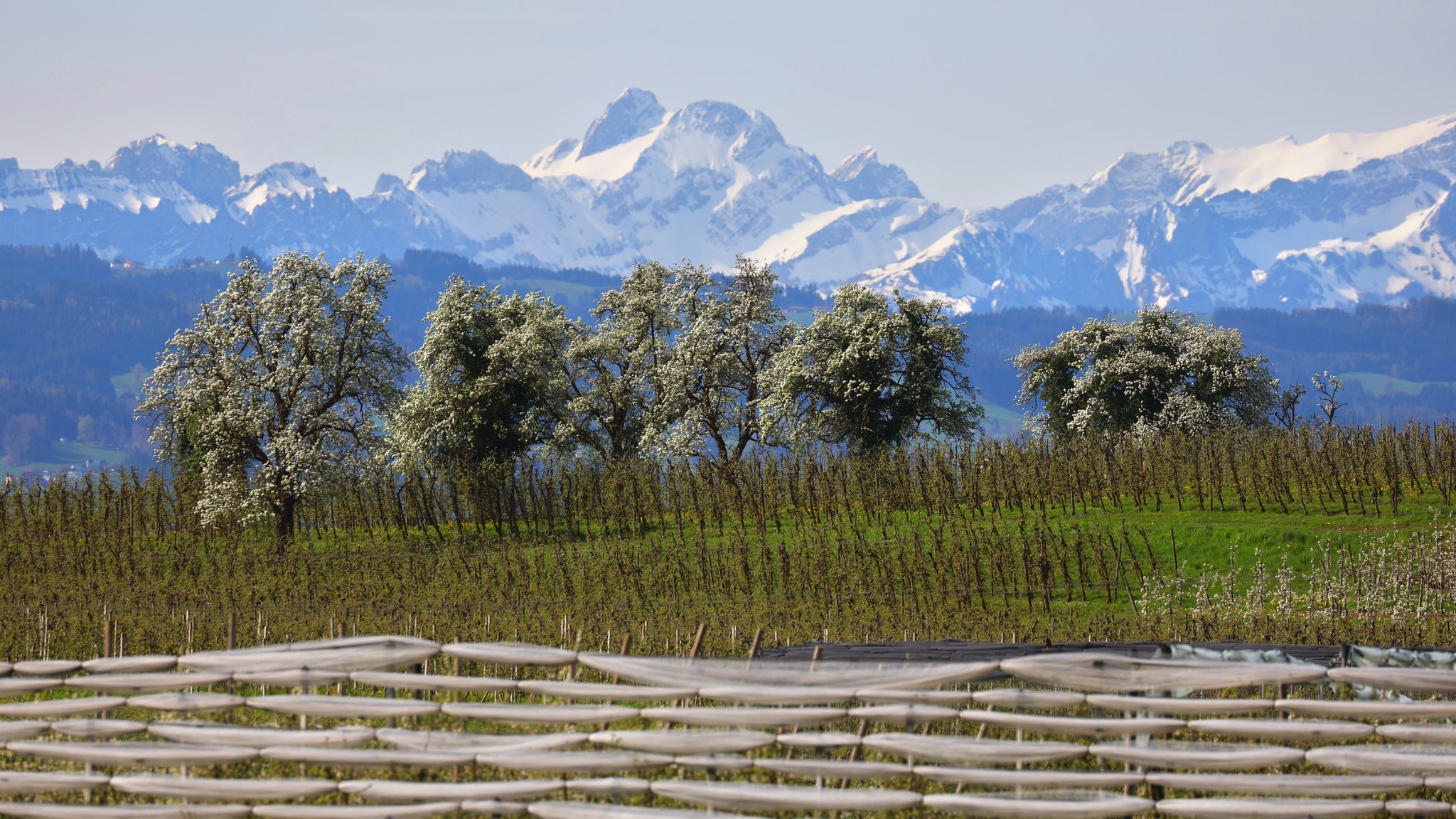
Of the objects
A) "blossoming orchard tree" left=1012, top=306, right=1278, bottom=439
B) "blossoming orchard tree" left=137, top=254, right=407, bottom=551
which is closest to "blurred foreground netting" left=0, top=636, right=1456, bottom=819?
"blossoming orchard tree" left=137, top=254, right=407, bottom=551

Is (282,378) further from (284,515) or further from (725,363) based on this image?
(725,363)

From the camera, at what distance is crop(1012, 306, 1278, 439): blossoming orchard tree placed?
65188 millimetres

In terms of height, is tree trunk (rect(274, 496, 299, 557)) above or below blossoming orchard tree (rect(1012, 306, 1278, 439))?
below

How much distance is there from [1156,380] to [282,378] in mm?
40173

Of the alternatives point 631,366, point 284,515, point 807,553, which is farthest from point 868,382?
point 284,515

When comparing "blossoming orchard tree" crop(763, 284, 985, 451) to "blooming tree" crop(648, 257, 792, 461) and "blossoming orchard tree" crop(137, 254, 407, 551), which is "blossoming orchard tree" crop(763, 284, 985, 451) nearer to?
"blooming tree" crop(648, 257, 792, 461)

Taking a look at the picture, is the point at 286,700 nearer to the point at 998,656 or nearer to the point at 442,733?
the point at 442,733

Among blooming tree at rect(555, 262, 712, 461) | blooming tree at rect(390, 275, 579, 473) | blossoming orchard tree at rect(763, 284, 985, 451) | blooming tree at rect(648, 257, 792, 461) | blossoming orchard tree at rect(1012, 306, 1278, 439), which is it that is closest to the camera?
blooming tree at rect(390, 275, 579, 473)

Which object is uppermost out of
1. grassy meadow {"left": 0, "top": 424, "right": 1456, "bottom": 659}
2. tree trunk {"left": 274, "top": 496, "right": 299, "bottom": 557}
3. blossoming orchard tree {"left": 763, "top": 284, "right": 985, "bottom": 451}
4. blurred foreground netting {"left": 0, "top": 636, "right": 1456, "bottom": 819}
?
blossoming orchard tree {"left": 763, "top": 284, "right": 985, "bottom": 451}

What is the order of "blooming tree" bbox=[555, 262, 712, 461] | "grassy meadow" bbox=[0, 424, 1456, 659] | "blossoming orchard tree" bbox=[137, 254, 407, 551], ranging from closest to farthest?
"grassy meadow" bbox=[0, 424, 1456, 659]
"blossoming orchard tree" bbox=[137, 254, 407, 551]
"blooming tree" bbox=[555, 262, 712, 461]

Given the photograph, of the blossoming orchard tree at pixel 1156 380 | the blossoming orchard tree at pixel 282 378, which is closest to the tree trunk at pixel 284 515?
the blossoming orchard tree at pixel 282 378

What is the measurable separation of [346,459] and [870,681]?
134 ft

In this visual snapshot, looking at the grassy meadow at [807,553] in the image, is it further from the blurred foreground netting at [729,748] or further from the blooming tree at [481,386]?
the blurred foreground netting at [729,748]

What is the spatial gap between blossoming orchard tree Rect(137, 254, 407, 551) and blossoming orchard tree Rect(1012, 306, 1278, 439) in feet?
102
